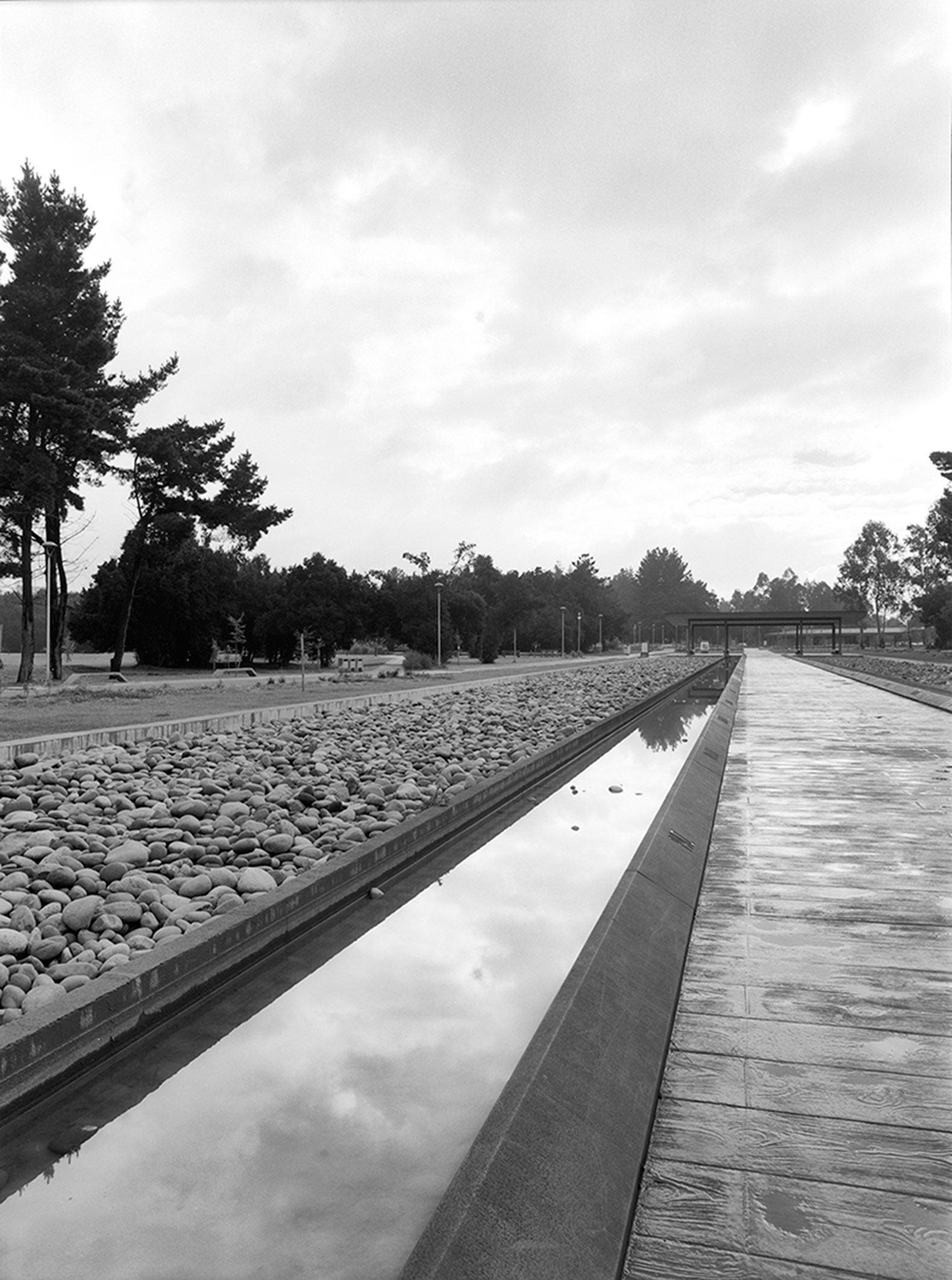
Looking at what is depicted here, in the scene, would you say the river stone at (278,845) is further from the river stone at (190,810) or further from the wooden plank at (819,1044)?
the wooden plank at (819,1044)

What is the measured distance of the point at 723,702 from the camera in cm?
1580

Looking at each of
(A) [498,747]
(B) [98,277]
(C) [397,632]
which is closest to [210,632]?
(C) [397,632]

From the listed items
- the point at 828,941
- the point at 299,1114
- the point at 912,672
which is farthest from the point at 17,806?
the point at 912,672

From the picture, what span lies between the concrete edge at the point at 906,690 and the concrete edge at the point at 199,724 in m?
8.85

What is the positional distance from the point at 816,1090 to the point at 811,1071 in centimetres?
10

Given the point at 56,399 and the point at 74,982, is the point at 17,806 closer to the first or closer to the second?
the point at 74,982

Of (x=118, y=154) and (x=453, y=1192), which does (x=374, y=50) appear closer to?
(x=453, y=1192)

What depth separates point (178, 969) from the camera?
3.18 m

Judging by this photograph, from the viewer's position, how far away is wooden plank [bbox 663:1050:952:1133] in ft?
7.31

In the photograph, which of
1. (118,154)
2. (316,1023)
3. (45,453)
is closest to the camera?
(316,1023)

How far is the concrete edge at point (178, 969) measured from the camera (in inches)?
100

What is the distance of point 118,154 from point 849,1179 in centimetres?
755

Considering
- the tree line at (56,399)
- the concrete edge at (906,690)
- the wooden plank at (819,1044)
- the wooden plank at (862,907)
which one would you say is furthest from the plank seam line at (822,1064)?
the tree line at (56,399)

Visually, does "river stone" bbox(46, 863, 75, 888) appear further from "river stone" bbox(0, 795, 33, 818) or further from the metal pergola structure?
the metal pergola structure
